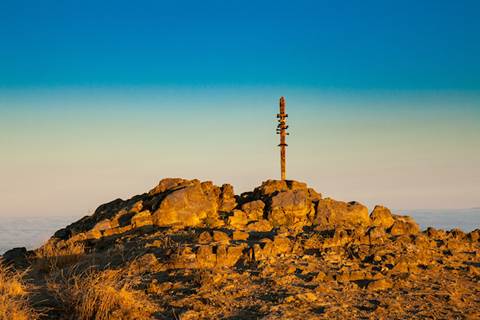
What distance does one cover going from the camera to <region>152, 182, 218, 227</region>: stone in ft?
58.8

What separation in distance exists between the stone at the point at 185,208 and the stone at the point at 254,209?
1295mm

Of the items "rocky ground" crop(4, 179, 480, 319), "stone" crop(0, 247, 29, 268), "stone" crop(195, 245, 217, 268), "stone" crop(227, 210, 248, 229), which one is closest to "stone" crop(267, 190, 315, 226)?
"rocky ground" crop(4, 179, 480, 319)

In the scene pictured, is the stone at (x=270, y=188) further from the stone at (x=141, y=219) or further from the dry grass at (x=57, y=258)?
the dry grass at (x=57, y=258)

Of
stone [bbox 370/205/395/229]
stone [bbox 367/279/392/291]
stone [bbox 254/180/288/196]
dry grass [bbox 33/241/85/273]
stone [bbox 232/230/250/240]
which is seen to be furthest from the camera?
stone [bbox 254/180/288/196]

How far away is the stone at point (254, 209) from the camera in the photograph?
18266 millimetres

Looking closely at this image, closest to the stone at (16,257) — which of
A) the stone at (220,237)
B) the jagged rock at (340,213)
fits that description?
the stone at (220,237)

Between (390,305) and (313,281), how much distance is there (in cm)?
193

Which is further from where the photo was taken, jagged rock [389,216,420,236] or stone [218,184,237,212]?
stone [218,184,237,212]

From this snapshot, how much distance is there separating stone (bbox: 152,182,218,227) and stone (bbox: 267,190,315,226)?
2.41 m

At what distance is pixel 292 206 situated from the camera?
1847 cm

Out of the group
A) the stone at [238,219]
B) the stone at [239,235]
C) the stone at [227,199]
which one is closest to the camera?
the stone at [239,235]

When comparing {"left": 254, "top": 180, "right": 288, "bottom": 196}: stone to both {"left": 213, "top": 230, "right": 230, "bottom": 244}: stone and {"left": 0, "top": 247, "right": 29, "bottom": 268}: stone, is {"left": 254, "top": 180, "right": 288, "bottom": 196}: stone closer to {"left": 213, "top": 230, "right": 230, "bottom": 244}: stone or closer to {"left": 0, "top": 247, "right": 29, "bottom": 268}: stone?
{"left": 213, "top": 230, "right": 230, "bottom": 244}: stone

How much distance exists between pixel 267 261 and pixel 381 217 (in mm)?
9364

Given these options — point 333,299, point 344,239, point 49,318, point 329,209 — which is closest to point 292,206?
point 329,209
